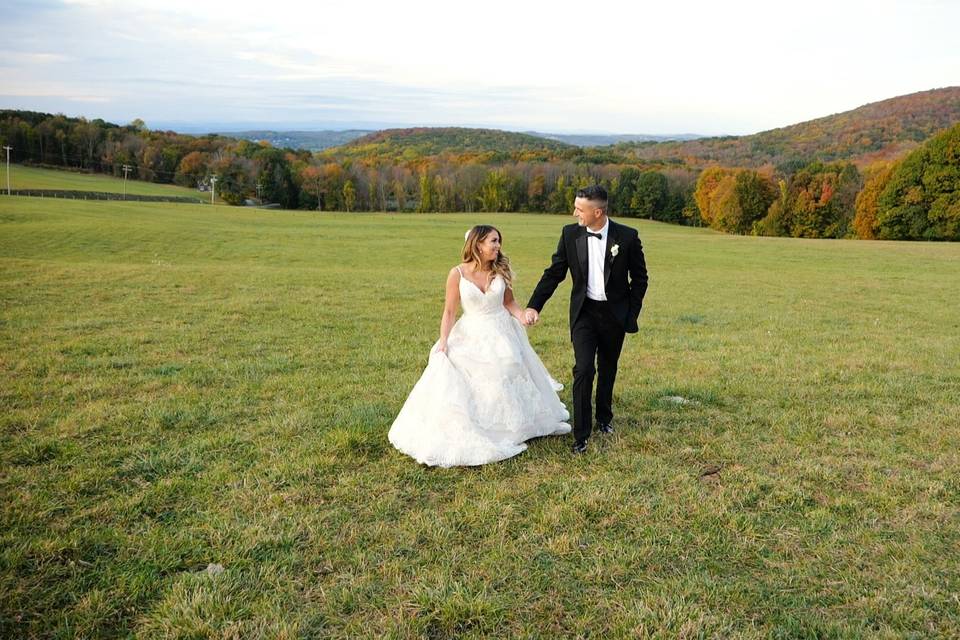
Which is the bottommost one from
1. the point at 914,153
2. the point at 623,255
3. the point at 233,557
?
the point at 233,557

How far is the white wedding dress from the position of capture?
20.8ft

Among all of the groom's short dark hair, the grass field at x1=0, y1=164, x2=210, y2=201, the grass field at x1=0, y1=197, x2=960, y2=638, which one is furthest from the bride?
the grass field at x1=0, y1=164, x2=210, y2=201

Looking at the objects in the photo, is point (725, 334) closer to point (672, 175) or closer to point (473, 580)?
point (473, 580)

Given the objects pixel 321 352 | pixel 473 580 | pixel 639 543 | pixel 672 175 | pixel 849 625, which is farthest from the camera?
pixel 672 175

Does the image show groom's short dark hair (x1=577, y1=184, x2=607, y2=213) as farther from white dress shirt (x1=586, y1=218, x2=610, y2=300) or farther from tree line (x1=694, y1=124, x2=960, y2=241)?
tree line (x1=694, y1=124, x2=960, y2=241)

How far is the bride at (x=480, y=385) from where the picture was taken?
636 cm

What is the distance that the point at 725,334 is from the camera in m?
14.1

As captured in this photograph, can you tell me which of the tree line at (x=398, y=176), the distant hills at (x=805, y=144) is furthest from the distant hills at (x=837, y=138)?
the tree line at (x=398, y=176)

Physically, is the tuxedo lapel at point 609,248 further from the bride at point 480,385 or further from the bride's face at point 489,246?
the bride's face at point 489,246

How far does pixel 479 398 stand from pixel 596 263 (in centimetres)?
199

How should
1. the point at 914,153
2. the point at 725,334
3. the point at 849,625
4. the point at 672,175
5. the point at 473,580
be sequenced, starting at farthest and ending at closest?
the point at 672,175
the point at 914,153
the point at 725,334
the point at 473,580
the point at 849,625

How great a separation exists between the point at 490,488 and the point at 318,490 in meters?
1.56

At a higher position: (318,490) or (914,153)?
(914,153)

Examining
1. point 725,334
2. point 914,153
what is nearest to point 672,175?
point 914,153
